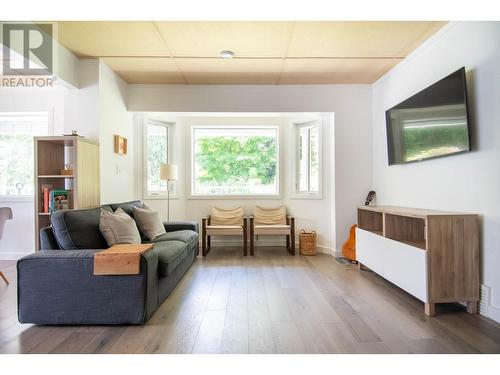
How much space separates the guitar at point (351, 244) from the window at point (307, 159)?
829mm

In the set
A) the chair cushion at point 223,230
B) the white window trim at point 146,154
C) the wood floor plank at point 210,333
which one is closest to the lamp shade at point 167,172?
the white window trim at point 146,154

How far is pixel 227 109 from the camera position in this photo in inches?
164

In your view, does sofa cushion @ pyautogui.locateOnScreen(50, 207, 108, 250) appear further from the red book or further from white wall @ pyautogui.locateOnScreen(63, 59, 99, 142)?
white wall @ pyautogui.locateOnScreen(63, 59, 99, 142)

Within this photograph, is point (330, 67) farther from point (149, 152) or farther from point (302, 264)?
point (149, 152)

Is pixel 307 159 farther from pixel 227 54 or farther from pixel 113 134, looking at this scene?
pixel 113 134

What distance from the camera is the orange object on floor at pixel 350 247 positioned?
395cm

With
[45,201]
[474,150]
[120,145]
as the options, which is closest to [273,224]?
[120,145]

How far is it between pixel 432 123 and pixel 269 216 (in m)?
2.77

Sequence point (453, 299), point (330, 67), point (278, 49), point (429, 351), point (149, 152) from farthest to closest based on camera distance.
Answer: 1. point (149, 152)
2. point (330, 67)
3. point (278, 49)
4. point (453, 299)
5. point (429, 351)

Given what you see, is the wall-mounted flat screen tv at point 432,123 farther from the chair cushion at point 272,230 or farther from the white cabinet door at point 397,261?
the chair cushion at point 272,230

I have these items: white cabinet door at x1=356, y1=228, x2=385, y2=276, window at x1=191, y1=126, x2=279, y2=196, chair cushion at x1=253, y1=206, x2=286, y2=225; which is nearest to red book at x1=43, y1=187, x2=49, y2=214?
window at x1=191, y1=126, x2=279, y2=196

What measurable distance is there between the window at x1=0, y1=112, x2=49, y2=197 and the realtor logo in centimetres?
118

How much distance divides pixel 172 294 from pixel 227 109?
2567 mm
